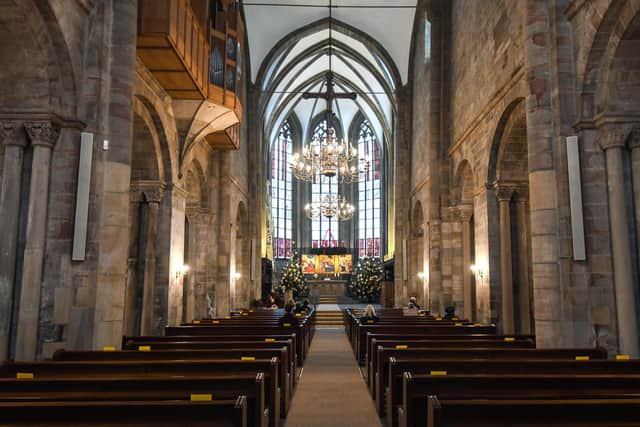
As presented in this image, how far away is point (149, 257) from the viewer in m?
14.2

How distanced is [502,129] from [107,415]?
1152 centimetres

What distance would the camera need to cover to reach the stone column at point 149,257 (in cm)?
1409

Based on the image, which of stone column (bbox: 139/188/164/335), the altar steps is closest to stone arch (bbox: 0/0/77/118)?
stone column (bbox: 139/188/164/335)

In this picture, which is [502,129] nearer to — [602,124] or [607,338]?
[602,124]

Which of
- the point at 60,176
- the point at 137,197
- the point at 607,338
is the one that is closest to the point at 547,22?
the point at 607,338

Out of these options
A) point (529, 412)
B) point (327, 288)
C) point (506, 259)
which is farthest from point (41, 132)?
point (327, 288)

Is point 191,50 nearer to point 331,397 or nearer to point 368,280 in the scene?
point 331,397

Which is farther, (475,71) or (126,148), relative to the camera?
(475,71)

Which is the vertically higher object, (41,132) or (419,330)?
(41,132)

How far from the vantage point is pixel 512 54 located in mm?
12148

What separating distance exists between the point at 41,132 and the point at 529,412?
7951 mm

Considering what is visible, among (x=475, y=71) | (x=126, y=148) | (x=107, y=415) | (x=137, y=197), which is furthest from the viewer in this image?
(x=475, y=71)

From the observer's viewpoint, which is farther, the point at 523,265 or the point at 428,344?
the point at 523,265

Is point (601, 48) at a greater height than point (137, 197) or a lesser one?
greater
